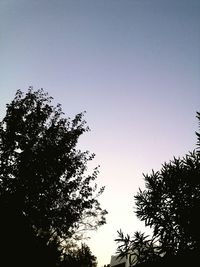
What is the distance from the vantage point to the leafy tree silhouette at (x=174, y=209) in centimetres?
788

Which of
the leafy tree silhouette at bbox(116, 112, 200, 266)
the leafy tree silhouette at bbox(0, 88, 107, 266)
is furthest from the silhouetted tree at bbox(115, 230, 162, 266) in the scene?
the leafy tree silhouette at bbox(0, 88, 107, 266)

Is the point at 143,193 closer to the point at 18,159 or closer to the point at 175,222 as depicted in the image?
the point at 175,222

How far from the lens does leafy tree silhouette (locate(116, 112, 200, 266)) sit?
7883 mm

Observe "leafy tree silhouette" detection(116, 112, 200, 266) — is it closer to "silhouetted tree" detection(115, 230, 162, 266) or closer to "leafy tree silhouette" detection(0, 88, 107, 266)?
"silhouetted tree" detection(115, 230, 162, 266)

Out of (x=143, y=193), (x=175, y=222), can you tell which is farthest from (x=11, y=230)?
(x=175, y=222)

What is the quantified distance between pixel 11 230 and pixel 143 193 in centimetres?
918

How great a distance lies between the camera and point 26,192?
24.3 metres

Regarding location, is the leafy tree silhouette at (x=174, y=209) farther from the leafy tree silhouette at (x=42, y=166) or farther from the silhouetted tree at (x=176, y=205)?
the leafy tree silhouette at (x=42, y=166)

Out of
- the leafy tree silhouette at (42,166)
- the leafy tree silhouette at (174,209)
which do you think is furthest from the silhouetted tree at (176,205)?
the leafy tree silhouette at (42,166)

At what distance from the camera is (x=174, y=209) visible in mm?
8641

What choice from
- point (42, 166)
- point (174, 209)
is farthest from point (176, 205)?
point (42, 166)

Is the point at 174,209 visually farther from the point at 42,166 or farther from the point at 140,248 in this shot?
the point at 42,166

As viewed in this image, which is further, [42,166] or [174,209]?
[42,166]

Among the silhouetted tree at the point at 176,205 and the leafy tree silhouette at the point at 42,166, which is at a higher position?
the leafy tree silhouette at the point at 42,166
